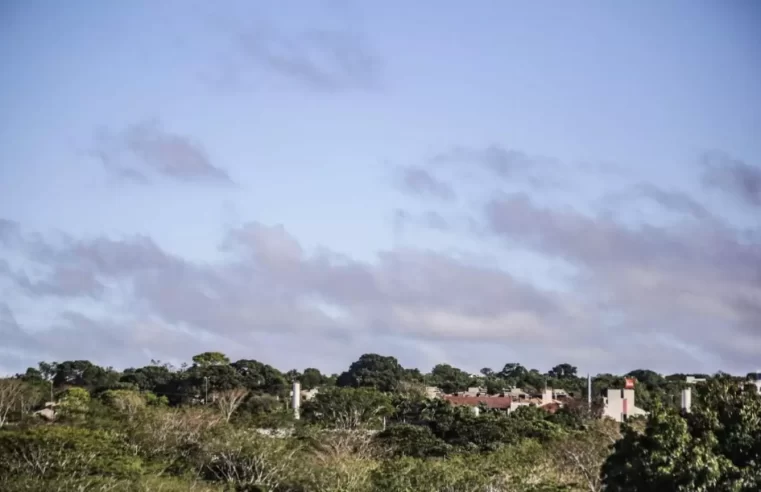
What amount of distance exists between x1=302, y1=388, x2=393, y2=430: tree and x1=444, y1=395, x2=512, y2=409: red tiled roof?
10.6 m

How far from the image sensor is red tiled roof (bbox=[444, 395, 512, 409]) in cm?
8019

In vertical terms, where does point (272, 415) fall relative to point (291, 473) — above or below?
above

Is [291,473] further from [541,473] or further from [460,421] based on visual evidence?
[460,421]

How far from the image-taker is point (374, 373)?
351 feet

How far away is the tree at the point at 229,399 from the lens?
71.7 meters

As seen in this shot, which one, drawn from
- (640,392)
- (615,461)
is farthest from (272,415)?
(615,461)

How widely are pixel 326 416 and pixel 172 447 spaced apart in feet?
69.6

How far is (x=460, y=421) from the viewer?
63938 mm

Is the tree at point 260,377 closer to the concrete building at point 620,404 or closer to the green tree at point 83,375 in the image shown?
the green tree at point 83,375

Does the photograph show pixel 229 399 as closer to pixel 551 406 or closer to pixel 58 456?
pixel 551 406

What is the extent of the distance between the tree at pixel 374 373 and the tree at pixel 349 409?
28.1 meters

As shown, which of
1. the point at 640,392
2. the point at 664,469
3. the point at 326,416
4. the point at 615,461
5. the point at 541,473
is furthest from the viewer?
the point at 640,392

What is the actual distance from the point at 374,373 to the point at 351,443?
166ft

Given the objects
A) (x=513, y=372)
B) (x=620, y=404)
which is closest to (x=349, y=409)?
(x=620, y=404)
